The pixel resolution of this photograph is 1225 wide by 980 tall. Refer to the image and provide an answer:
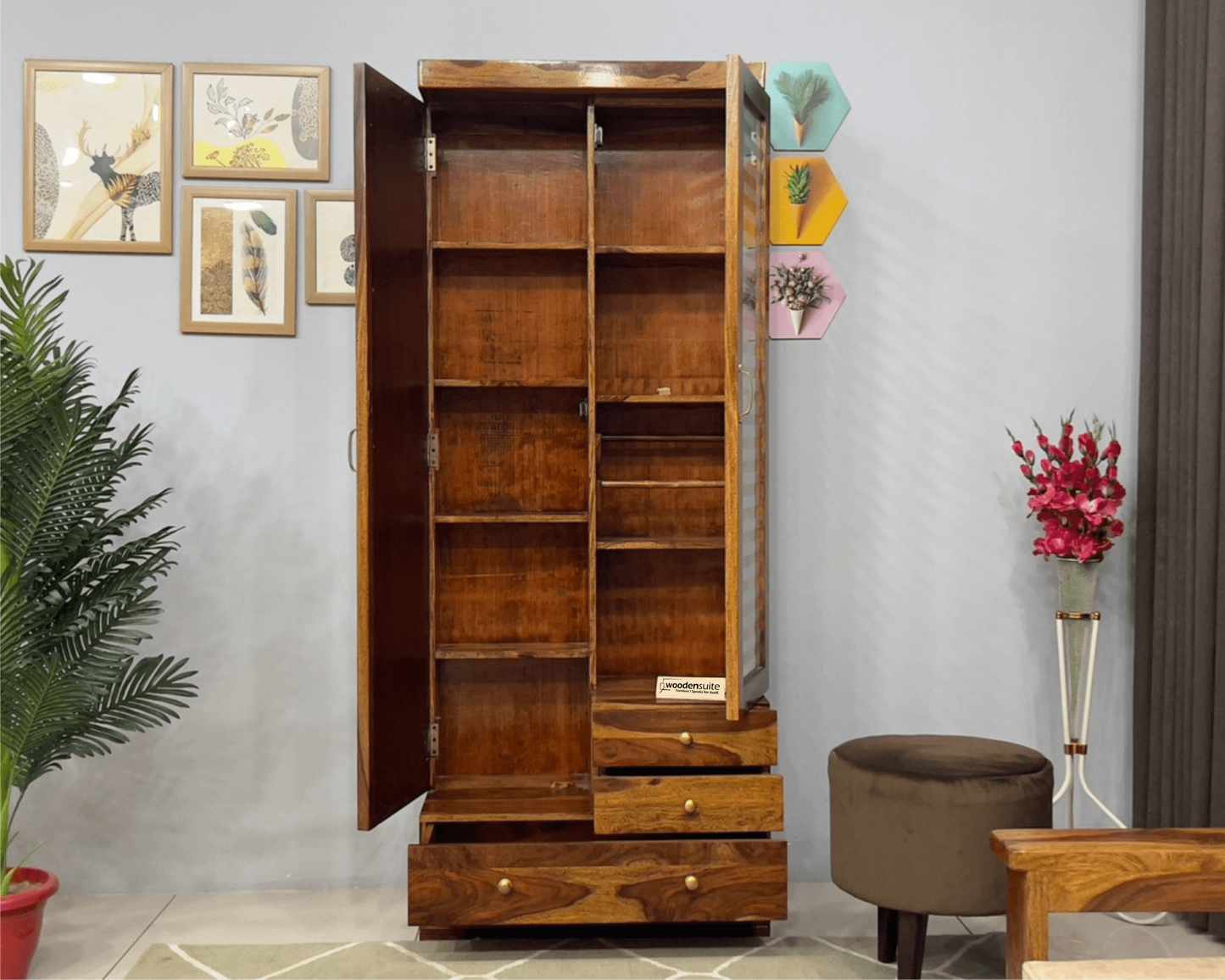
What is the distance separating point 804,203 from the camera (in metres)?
3.22

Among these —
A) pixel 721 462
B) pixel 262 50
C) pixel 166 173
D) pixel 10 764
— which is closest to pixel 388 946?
pixel 10 764

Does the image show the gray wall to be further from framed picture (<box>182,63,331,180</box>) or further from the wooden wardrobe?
the wooden wardrobe

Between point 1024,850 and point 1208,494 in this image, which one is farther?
point 1208,494

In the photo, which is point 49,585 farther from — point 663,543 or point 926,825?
point 926,825

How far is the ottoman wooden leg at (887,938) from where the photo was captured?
2.67m

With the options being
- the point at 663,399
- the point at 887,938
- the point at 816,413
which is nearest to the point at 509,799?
the point at 887,938

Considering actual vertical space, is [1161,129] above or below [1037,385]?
above

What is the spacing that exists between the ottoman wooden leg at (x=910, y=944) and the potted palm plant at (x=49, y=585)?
5.92ft

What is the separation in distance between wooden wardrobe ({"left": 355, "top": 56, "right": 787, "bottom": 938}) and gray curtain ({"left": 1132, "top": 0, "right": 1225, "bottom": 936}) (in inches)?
43.3

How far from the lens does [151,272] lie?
3180 mm

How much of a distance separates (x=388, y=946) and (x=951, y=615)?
5.97 ft

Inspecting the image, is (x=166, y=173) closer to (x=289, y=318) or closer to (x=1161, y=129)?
(x=289, y=318)

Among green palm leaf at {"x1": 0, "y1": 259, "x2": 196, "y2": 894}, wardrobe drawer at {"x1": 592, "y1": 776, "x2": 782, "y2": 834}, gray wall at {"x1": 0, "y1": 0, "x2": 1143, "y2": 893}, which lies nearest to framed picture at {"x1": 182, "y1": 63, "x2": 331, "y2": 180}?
gray wall at {"x1": 0, "y1": 0, "x2": 1143, "y2": 893}

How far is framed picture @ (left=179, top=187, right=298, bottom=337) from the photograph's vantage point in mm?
3168
